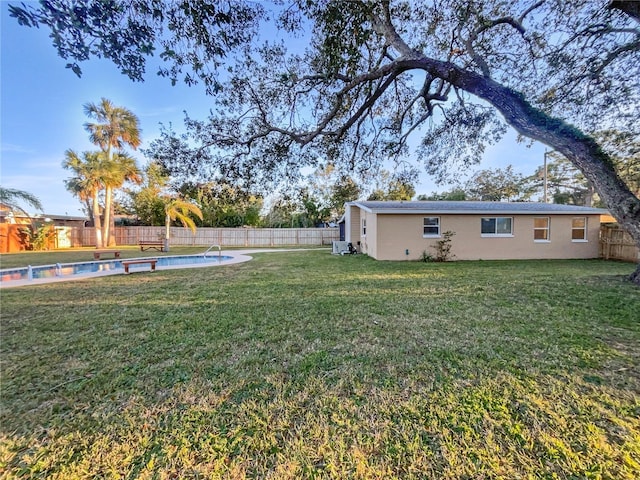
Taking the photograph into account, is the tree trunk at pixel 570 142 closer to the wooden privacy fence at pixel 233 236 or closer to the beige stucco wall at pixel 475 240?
the beige stucco wall at pixel 475 240

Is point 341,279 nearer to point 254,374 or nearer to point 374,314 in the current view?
point 374,314

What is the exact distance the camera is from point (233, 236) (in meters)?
24.0

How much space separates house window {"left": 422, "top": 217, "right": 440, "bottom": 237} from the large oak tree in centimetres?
441

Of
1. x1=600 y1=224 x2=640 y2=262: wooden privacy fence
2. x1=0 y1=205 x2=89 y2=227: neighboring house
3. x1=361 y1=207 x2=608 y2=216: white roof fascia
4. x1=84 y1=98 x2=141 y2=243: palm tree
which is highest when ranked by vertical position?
→ x1=84 y1=98 x2=141 y2=243: palm tree

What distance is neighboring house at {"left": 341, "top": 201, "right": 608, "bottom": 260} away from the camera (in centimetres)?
1225

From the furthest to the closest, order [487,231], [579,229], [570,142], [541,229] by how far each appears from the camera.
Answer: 1. [579,229]
2. [541,229]
3. [487,231]
4. [570,142]

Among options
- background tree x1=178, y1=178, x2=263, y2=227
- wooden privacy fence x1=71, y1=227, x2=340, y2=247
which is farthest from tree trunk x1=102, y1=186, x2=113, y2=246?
background tree x1=178, y1=178, x2=263, y2=227

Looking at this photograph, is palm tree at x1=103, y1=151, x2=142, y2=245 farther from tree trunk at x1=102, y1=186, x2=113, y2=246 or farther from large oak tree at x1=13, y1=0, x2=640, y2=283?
large oak tree at x1=13, y1=0, x2=640, y2=283

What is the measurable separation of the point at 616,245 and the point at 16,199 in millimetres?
27270

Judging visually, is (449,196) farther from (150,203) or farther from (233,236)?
(150,203)

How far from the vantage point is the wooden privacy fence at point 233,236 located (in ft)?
75.5

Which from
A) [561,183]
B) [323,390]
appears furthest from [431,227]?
[561,183]

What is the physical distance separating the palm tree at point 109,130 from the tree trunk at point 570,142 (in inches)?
880

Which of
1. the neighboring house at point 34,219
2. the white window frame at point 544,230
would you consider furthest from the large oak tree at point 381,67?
the neighboring house at point 34,219
